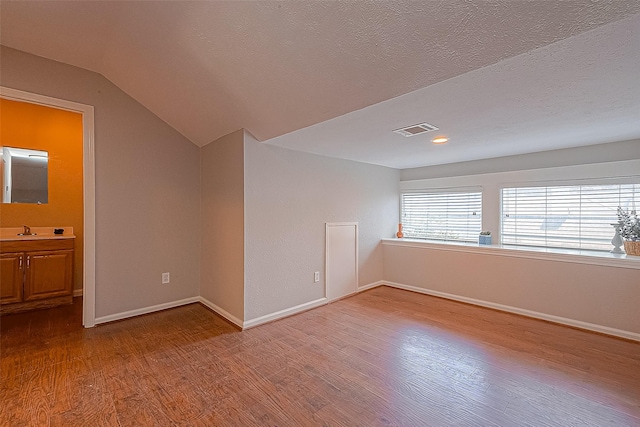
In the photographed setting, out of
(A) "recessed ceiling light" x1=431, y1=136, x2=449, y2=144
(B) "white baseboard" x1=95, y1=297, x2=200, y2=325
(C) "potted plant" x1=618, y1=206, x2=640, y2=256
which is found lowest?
(B) "white baseboard" x1=95, y1=297, x2=200, y2=325

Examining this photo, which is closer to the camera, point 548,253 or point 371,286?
point 548,253

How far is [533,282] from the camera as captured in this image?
321 centimetres

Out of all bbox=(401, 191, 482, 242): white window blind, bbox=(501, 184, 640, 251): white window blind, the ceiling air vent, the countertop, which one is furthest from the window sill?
the countertop

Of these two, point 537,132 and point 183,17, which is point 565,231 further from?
point 183,17

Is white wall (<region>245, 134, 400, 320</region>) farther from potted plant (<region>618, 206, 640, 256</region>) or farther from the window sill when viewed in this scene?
potted plant (<region>618, 206, 640, 256</region>)

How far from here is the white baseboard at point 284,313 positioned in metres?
2.94

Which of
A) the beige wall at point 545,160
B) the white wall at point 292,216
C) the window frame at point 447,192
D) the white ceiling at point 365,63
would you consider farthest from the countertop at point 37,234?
the beige wall at point 545,160

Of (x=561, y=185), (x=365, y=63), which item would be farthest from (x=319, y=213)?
(x=561, y=185)

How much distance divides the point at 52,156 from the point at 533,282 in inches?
246

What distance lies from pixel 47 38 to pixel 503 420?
174 inches

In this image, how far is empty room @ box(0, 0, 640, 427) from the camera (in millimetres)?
1646

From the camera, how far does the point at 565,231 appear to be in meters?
3.37

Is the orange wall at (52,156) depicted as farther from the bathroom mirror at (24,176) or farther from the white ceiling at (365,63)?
the white ceiling at (365,63)

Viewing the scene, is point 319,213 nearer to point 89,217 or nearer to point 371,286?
point 371,286
